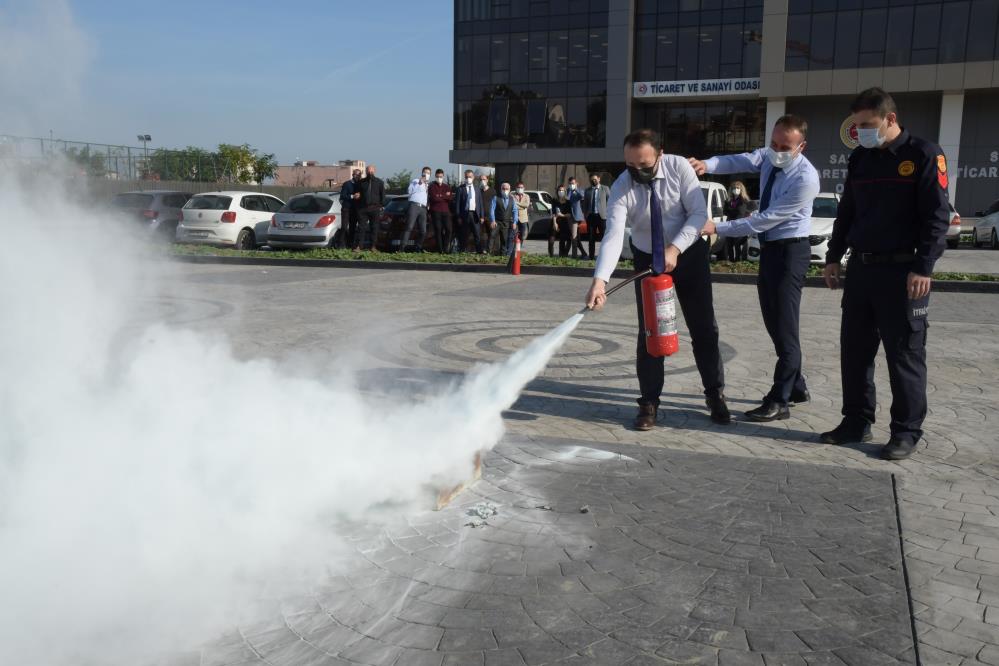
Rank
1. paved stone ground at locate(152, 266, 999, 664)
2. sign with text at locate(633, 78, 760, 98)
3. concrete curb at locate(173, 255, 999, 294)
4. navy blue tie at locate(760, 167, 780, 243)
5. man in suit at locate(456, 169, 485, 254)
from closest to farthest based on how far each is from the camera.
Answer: paved stone ground at locate(152, 266, 999, 664) → navy blue tie at locate(760, 167, 780, 243) → concrete curb at locate(173, 255, 999, 294) → man in suit at locate(456, 169, 485, 254) → sign with text at locate(633, 78, 760, 98)

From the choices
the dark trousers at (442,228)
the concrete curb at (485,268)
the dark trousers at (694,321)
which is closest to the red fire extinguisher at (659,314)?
the dark trousers at (694,321)

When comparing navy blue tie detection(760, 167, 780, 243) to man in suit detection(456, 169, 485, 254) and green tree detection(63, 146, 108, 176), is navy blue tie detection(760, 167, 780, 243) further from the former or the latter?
man in suit detection(456, 169, 485, 254)

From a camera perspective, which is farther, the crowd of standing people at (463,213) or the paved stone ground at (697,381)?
the crowd of standing people at (463,213)

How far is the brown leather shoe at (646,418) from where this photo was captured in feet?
18.4

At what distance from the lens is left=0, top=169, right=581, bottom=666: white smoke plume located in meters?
3.07

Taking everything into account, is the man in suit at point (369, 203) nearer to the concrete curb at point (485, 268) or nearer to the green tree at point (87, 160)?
the concrete curb at point (485, 268)

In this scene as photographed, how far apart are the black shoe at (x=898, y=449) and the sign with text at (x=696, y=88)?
141 ft

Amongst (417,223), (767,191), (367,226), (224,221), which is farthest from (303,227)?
(767,191)

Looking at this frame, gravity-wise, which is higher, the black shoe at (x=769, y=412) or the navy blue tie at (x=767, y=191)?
the navy blue tie at (x=767, y=191)

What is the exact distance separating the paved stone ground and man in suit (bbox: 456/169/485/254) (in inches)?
237

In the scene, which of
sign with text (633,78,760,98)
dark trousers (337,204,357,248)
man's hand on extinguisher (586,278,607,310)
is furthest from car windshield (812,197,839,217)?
sign with text (633,78,760,98)

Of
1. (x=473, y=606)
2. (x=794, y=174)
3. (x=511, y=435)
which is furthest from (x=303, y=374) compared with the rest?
(x=794, y=174)

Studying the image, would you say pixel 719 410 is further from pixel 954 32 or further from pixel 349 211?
pixel 954 32

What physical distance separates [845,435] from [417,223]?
16.4 metres
